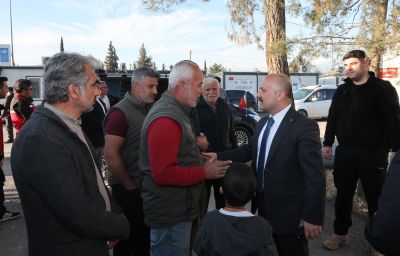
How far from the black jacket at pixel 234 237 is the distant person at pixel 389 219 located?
0.60 metres

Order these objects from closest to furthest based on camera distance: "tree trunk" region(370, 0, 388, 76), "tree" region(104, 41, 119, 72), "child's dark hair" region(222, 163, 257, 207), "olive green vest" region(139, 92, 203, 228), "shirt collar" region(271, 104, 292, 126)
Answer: "child's dark hair" region(222, 163, 257, 207), "olive green vest" region(139, 92, 203, 228), "shirt collar" region(271, 104, 292, 126), "tree trunk" region(370, 0, 388, 76), "tree" region(104, 41, 119, 72)

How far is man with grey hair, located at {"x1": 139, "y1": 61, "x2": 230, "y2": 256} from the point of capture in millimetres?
2309

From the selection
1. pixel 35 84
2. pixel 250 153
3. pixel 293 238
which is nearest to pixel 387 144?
pixel 250 153

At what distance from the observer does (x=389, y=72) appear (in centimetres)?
566

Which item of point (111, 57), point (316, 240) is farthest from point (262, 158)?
point (111, 57)

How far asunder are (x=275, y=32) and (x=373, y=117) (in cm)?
244

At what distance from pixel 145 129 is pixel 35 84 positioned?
60.1 ft

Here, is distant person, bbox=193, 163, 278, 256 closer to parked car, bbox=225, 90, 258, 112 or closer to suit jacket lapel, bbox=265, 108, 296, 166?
suit jacket lapel, bbox=265, 108, 296, 166

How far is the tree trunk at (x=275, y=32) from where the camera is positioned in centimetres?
558

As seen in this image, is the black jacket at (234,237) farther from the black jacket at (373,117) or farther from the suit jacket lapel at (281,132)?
the black jacket at (373,117)

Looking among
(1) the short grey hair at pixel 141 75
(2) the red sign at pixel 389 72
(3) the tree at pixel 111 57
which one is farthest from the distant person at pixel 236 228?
(3) the tree at pixel 111 57

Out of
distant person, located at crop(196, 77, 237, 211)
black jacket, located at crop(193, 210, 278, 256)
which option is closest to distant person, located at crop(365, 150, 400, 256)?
black jacket, located at crop(193, 210, 278, 256)

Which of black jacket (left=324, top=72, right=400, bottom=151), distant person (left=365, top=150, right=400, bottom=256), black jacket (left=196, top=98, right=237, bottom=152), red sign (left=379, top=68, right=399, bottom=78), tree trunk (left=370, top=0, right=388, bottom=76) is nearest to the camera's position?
distant person (left=365, top=150, right=400, bottom=256)

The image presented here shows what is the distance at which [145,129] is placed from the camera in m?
2.44
